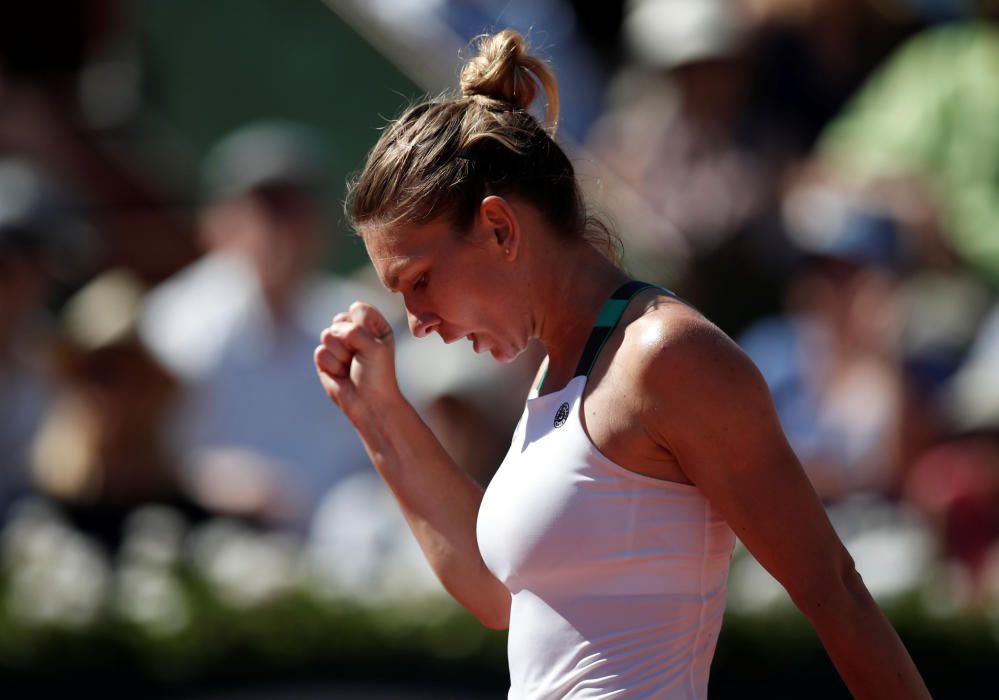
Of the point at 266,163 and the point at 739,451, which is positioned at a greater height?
the point at 266,163

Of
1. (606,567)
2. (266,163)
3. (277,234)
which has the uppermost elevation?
(266,163)

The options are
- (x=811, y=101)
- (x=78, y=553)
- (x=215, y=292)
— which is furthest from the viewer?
(x=811, y=101)

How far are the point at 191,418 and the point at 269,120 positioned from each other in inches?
71.4

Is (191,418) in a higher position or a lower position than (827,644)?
higher

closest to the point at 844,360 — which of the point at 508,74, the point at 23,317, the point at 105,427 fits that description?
the point at 105,427

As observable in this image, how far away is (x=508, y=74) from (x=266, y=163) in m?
3.87

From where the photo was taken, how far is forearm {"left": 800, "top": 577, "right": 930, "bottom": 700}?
6.05 feet

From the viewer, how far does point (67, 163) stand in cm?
650

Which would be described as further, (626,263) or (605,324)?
(626,263)

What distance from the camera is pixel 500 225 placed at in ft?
6.66

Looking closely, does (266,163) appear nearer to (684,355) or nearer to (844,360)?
(844,360)

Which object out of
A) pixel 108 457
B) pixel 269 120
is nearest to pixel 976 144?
pixel 269 120

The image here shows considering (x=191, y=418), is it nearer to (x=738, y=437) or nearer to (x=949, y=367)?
(x=949, y=367)

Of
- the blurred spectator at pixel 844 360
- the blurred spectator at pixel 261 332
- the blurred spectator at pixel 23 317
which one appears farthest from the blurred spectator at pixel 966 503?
the blurred spectator at pixel 23 317
